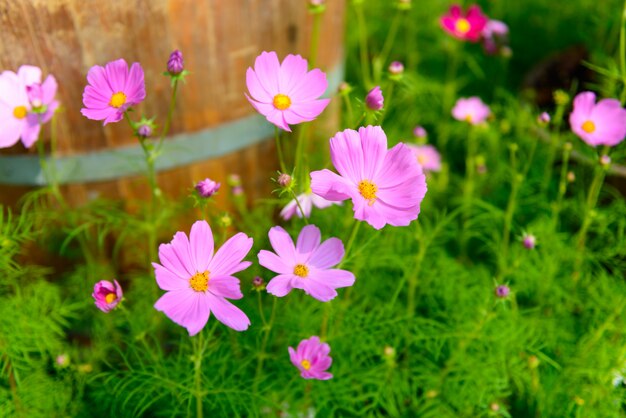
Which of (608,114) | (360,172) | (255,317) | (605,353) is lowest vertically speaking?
(605,353)

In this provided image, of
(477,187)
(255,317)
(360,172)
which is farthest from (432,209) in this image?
(360,172)

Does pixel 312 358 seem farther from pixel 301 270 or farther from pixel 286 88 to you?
pixel 286 88

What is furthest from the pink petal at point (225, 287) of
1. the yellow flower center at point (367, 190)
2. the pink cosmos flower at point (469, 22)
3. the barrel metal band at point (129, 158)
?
the pink cosmos flower at point (469, 22)

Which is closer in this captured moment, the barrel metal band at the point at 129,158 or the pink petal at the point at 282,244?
the pink petal at the point at 282,244

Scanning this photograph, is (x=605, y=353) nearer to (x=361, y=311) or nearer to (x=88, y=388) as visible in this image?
(x=361, y=311)

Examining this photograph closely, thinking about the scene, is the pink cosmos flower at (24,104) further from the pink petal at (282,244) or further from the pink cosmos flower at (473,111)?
the pink cosmos flower at (473,111)

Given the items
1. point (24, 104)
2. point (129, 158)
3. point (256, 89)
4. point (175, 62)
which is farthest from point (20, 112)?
point (256, 89)
